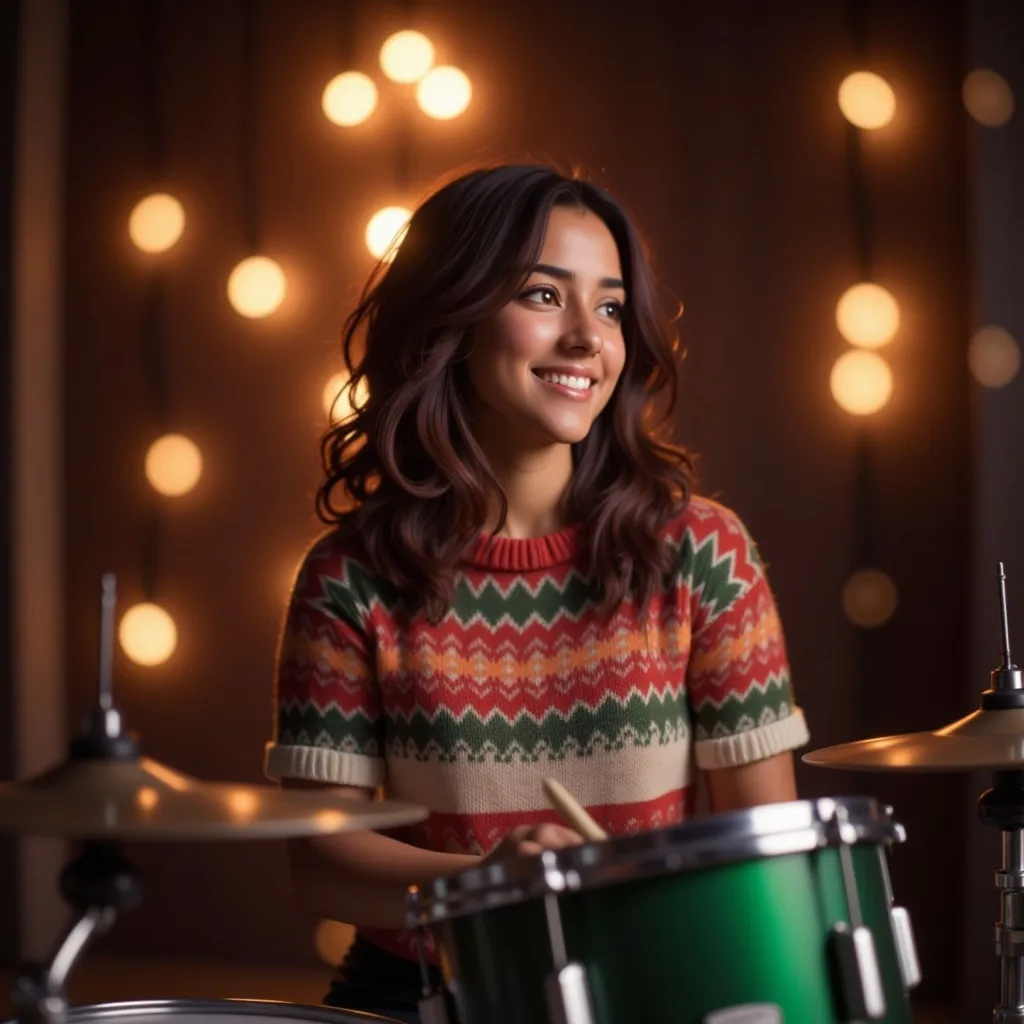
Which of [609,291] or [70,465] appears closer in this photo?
[609,291]

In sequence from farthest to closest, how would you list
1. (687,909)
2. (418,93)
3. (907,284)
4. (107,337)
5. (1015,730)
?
(107,337) → (418,93) → (907,284) → (1015,730) → (687,909)

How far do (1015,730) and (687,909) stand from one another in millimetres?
325

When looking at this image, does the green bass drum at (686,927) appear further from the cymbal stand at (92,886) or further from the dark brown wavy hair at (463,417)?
the dark brown wavy hair at (463,417)

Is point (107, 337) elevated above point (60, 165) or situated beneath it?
situated beneath

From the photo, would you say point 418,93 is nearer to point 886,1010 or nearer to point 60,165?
point 60,165

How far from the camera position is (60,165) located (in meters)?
2.72

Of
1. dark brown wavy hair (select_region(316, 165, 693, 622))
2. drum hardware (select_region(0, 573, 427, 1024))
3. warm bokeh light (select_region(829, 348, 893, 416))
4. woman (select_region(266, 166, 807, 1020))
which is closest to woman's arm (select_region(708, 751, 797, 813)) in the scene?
woman (select_region(266, 166, 807, 1020))

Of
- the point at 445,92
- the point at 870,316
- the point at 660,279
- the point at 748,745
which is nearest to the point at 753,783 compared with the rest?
the point at 748,745

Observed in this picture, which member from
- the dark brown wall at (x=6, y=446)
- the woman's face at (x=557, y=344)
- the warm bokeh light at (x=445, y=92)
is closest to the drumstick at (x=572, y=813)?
the woman's face at (x=557, y=344)

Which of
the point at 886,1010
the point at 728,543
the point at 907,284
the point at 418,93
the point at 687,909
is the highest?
the point at 418,93

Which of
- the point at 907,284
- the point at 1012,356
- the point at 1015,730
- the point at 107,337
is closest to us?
the point at 1015,730

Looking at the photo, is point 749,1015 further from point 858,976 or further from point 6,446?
point 6,446

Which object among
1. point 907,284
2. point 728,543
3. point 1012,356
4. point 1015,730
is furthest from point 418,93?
point 1015,730

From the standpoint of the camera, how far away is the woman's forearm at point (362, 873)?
50.2 inches
